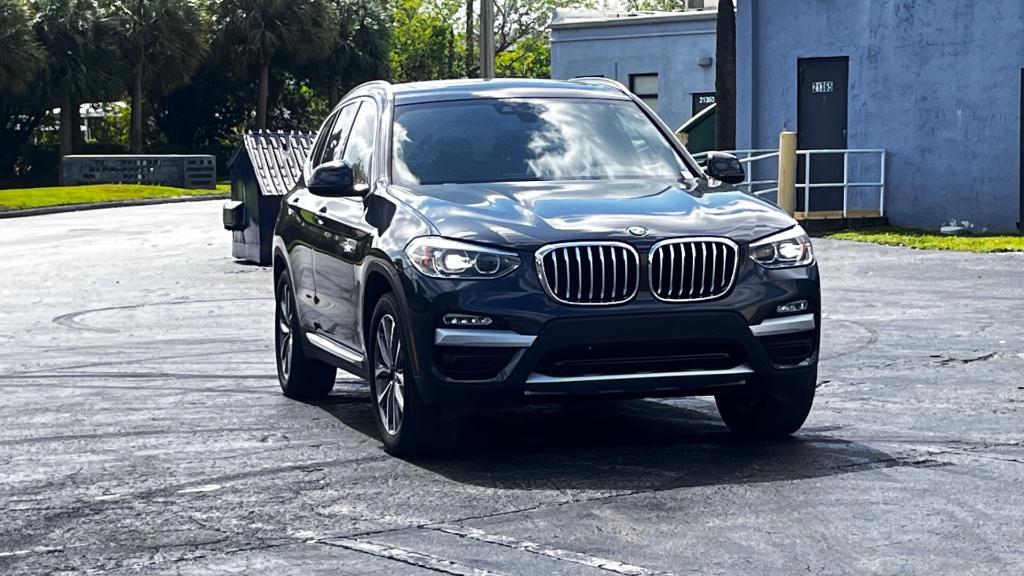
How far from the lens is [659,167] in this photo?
30.2ft

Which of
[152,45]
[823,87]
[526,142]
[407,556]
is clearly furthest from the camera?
[152,45]

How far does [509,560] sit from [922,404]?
14.0ft

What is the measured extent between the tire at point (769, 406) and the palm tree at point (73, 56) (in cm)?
5722

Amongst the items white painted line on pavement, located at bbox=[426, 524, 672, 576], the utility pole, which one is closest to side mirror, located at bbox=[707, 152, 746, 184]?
white painted line on pavement, located at bbox=[426, 524, 672, 576]

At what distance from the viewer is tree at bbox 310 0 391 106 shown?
76.9m

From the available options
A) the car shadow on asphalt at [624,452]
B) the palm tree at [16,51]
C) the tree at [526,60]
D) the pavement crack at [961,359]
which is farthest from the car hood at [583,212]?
the tree at [526,60]

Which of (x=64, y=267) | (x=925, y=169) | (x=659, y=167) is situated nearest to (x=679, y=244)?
(x=659, y=167)

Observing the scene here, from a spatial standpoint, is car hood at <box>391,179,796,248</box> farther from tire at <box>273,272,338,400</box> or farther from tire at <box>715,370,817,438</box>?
tire at <box>273,272,338,400</box>

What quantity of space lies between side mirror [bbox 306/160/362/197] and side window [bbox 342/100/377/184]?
14 cm

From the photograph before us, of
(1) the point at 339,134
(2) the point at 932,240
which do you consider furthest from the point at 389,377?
(2) the point at 932,240

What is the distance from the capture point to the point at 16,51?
193ft

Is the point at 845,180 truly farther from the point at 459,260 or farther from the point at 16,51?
the point at 16,51

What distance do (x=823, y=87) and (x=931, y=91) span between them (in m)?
2.57

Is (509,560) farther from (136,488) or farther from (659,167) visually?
(659,167)
